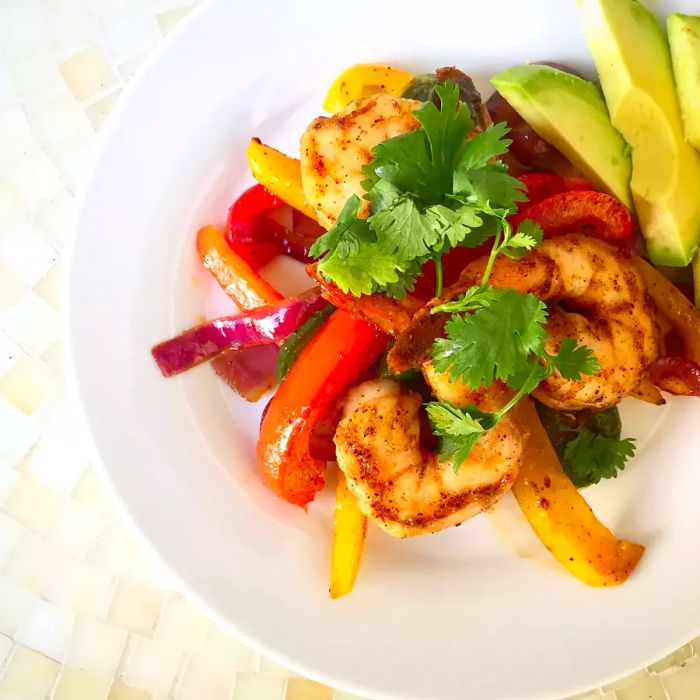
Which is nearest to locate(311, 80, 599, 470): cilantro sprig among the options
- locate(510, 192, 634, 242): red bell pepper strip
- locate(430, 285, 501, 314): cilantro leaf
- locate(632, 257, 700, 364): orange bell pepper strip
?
locate(430, 285, 501, 314): cilantro leaf

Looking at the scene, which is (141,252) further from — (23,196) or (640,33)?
(640,33)

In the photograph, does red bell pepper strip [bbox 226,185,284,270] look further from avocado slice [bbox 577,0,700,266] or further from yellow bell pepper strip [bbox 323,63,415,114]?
avocado slice [bbox 577,0,700,266]

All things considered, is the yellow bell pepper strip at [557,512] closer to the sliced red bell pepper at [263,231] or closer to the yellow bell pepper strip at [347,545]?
the yellow bell pepper strip at [347,545]

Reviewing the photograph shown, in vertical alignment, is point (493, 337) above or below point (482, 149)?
below

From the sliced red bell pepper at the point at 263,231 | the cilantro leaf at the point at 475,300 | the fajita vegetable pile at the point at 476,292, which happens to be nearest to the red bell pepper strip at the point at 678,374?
the fajita vegetable pile at the point at 476,292

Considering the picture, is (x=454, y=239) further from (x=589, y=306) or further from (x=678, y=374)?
(x=678, y=374)

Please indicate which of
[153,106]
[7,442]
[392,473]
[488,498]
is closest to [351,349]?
[392,473]

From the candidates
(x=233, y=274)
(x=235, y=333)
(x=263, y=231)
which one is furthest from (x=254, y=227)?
(x=235, y=333)
